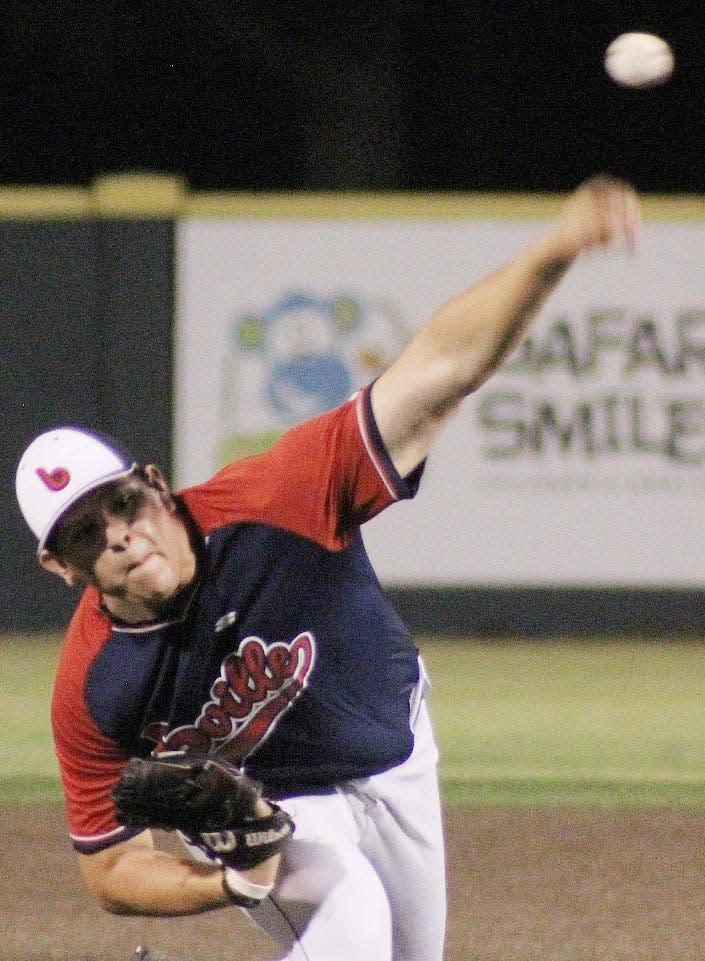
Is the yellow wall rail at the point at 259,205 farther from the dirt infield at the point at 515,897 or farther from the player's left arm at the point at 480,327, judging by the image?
the player's left arm at the point at 480,327

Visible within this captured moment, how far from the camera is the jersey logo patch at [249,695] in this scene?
3.59 m

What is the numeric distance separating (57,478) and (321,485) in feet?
1.67

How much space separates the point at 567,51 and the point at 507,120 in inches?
41.5

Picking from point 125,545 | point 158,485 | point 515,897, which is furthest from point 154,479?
point 515,897

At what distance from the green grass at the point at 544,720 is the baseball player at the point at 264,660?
328cm

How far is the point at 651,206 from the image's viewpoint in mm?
10289

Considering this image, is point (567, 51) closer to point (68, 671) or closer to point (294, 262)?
point (294, 262)

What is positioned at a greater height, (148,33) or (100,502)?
(148,33)

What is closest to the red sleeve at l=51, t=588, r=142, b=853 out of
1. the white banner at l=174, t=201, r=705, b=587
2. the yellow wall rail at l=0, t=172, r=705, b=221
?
the white banner at l=174, t=201, r=705, b=587

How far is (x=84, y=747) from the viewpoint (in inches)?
144

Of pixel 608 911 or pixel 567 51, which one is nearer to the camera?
pixel 608 911

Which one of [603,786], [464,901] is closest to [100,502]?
[464,901]

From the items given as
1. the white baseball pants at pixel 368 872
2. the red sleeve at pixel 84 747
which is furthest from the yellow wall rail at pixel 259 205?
the red sleeve at pixel 84 747

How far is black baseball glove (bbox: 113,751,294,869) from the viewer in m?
3.33
